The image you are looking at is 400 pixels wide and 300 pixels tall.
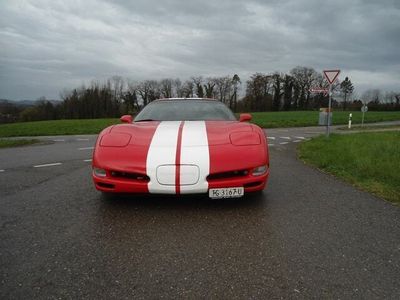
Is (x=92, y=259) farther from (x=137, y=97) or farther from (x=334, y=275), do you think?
(x=137, y=97)

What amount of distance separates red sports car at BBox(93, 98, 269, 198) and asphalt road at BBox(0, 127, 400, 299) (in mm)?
312

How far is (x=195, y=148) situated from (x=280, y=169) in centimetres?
299

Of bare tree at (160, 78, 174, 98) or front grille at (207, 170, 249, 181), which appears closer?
front grille at (207, 170, 249, 181)

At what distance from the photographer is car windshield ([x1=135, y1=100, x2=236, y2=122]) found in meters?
4.25

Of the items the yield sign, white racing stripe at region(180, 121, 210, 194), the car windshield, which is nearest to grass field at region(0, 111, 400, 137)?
the yield sign

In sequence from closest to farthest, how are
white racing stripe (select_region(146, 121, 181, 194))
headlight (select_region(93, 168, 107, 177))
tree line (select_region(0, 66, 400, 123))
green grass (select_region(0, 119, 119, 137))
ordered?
1. white racing stripe (select_region(146, 121, 181, 194))
2. headlight (select_region(93, 168, 107, 177))
3. green grass (select_region(0, 119, 119, 137))
4. tree line (select_region(0, 66, 400, 123))

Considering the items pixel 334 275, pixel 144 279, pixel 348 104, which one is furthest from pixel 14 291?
pixel 348 104

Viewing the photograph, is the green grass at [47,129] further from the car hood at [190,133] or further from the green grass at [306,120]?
the car hood at [190,133]

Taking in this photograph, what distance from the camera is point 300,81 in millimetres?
78188

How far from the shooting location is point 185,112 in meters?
4.40

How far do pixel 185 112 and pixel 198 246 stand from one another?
2.42 m

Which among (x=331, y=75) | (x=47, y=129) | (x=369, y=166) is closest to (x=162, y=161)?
(x=369, y=166)

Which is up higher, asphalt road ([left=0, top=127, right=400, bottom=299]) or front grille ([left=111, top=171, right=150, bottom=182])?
front grille ([left=111, top=171, right=150, bottom=182])

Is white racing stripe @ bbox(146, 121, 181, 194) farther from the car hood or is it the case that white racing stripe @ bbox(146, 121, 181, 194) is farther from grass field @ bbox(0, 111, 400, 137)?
grass field @ bbox(0, 111, 400, 137)
